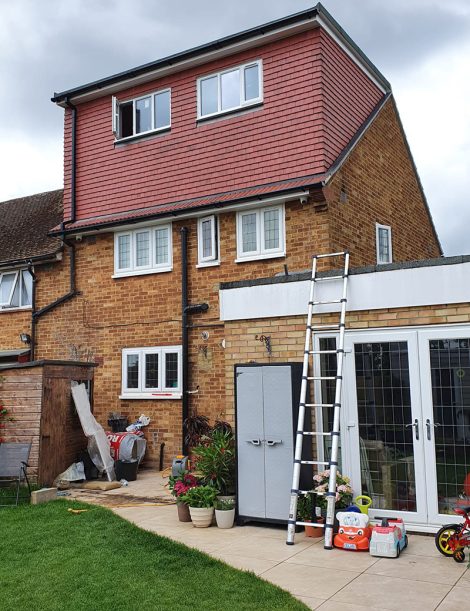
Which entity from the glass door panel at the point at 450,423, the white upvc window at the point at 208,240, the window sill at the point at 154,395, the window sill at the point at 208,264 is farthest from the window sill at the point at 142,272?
the glass door panel at the point at 450,423

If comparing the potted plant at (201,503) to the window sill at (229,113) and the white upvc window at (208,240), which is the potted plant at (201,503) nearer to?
the white upvc window at (208,240)

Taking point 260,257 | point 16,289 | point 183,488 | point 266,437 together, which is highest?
point 16,289

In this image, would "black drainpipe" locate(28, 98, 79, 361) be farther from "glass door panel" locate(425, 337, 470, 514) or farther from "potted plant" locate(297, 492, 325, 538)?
"glass door panel" locate(425, 337, 470, 514)

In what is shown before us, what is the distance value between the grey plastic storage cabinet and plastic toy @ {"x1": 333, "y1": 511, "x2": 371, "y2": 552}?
91 cm

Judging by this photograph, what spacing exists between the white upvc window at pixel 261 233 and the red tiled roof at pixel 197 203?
16.2 inches

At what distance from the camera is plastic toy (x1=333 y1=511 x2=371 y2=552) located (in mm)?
7016

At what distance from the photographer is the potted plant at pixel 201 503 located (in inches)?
324

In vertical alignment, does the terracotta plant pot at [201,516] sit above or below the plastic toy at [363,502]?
below

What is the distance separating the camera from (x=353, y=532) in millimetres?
7102

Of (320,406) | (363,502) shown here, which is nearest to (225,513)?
(363,502)

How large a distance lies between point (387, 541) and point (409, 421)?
5.06 feet

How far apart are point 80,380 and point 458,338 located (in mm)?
7508

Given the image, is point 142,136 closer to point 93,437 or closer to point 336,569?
point 93,437

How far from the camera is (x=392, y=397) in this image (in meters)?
7.81
